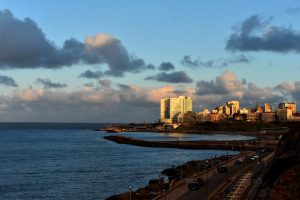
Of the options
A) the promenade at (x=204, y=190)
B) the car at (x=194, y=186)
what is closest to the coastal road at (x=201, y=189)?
the promenade at (x=204, y=190)

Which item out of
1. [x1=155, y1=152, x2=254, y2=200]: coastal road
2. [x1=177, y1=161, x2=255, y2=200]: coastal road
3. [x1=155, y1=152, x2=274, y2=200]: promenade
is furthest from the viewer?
[x1=155, y1=152, x2=254, y2=200]: coastal road

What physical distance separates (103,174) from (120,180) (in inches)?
345

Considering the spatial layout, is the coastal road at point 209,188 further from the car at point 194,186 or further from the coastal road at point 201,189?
the car at point 194,186

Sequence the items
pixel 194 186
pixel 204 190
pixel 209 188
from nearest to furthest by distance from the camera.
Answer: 1. pixel 204 190
2. pixel 194 186
3. pixel 209 188

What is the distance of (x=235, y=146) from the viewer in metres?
148

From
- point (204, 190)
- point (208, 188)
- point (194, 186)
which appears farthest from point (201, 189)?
point (208, 188)

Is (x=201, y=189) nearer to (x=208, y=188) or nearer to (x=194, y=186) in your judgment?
(x=194, y=186)

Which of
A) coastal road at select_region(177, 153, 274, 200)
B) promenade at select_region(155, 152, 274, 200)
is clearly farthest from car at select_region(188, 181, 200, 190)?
coastal road at select_region(177, 153, 274, 200)

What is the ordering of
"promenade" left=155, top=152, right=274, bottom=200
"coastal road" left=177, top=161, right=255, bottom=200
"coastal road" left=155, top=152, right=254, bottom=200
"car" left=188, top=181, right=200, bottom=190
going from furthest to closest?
"car" left=188, top=181, right=200, bottom=190 < "coastal road" left=155, top=152, right=254, bottom=200 < "coastal road" left=177, top=161, right=255, bottom=200 < "promenade" left=155, top=152, right=274, bottom=200

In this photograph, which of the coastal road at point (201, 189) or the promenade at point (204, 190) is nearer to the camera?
the promenade at point (204, 190)

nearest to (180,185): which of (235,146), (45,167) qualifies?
(45,167)

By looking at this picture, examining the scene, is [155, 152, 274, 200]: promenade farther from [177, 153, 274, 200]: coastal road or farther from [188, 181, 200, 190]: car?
[188, 181, 200, 190]: car

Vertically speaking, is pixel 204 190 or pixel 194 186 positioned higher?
pixel 194 186

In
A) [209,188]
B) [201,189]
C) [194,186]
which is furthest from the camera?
[209,188]
